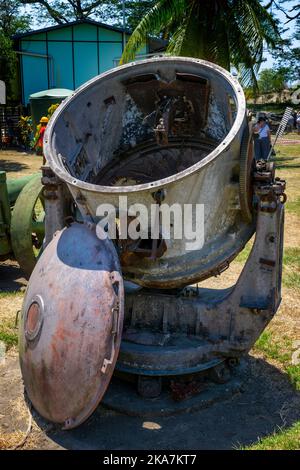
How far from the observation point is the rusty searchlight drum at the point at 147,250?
3109 mm

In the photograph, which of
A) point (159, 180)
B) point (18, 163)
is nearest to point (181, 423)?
point (159, 180)

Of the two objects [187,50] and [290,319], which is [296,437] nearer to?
[290,319]

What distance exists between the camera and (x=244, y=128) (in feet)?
11.7

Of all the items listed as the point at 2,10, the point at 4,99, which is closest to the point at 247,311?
the point at 4,99

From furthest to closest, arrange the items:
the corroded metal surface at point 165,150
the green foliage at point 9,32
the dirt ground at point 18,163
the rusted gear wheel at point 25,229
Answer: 1. the green foliage at point 9,32
2. the dirt ground at point 18,163
3. the rusted gear wheel at point 25,229
4. the corroded metal surface at point 165,150

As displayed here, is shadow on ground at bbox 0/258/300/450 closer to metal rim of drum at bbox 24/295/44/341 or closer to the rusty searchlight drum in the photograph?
the rusty searchlight drum

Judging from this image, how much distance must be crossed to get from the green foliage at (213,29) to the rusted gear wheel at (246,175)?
9010 millimetres

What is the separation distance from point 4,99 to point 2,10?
26.0 ft

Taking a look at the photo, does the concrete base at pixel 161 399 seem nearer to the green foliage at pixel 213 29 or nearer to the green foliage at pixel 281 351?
the green foliage at pixel 281 351

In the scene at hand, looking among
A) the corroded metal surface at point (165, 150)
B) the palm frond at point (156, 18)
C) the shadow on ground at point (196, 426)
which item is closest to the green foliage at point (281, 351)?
the shadow on ground at point (196, 426)

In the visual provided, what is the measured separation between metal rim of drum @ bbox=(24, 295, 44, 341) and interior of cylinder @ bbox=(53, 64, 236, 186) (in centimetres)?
96

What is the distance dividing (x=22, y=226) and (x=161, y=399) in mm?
2521

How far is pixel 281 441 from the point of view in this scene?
3.17 metres

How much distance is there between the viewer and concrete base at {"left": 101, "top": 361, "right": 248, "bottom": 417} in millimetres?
3533
